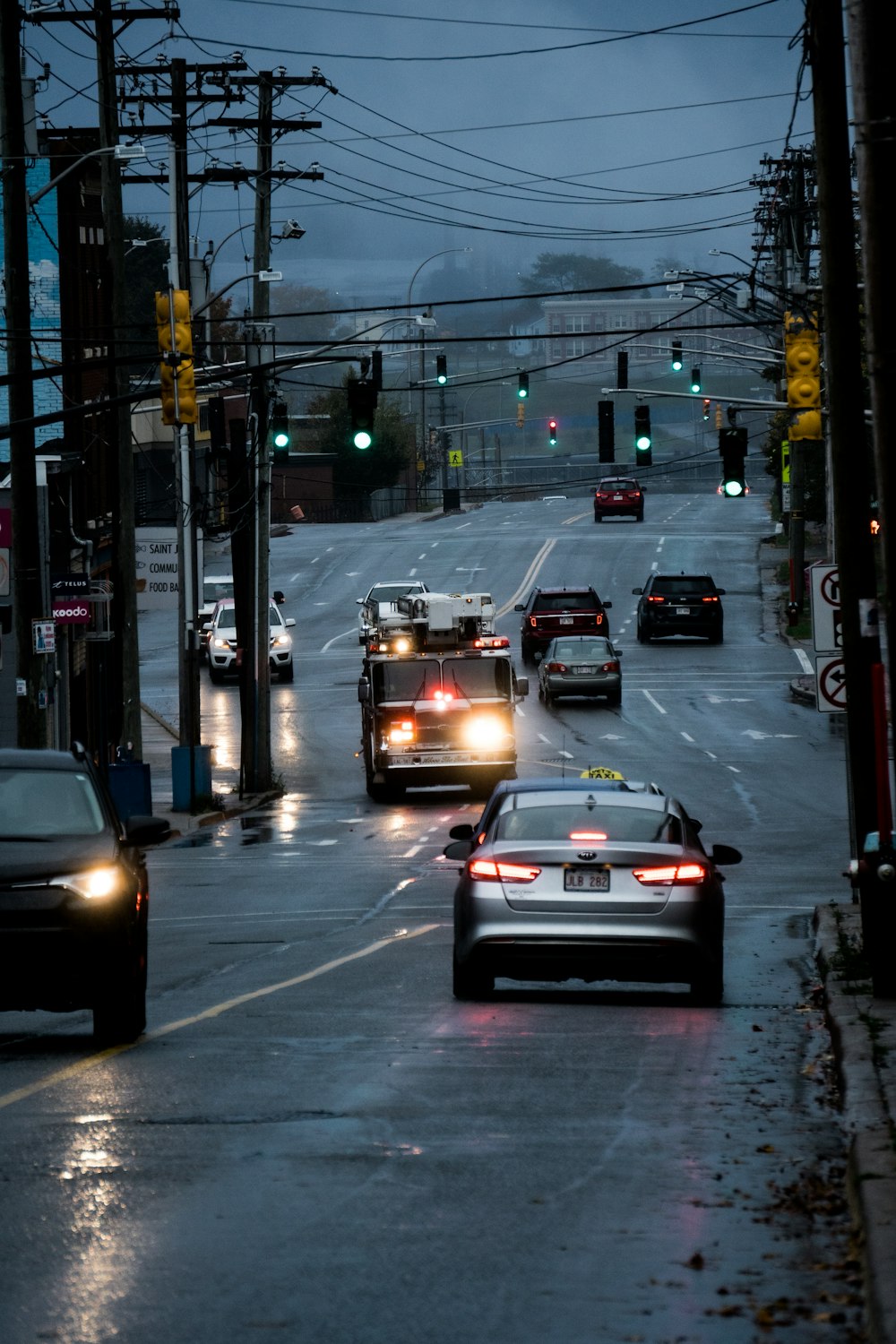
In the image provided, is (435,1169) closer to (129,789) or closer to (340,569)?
(129,789)

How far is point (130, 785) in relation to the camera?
33219 millimetres

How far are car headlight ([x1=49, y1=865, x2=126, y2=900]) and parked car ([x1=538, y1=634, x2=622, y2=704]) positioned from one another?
37.6 metres

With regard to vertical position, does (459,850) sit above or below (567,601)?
below

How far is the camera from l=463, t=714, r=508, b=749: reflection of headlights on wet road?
3603 cm

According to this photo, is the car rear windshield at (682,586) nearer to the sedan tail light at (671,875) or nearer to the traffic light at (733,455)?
the traffic light at (733,455)

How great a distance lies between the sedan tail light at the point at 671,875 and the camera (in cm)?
1415

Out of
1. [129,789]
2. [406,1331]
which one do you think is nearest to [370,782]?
[129,789]

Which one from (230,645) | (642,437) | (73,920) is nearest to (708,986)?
(73,920)

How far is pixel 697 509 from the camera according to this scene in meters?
111

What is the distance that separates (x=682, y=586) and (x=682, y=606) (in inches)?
24.4

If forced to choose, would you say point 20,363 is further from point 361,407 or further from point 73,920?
point 73,920

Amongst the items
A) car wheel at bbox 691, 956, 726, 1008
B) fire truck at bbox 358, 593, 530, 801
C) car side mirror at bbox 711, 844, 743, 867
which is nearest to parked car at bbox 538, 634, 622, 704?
fire truck at bbox 358, 593, 530, 801

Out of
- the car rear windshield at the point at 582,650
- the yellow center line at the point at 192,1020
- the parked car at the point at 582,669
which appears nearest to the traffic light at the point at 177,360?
the yellow center line at the point at 192,1020

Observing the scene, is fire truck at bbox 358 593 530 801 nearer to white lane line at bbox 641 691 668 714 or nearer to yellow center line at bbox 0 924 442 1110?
white lane line at bbox 641 691 668 714
